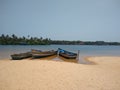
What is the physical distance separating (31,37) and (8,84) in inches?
4406

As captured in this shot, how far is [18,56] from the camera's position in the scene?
79.6 feet

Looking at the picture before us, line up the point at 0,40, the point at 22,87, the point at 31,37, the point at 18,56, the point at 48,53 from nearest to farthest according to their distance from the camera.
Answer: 1. the point at 22,87
2. the point at 18,56
3. the point at 48,53
4. the point at 0,40
5. the point at 31,37

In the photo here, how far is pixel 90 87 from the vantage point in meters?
8.43

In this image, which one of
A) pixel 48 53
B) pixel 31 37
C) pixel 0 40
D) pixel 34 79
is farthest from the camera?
pixel 31 37

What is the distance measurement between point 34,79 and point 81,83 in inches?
101

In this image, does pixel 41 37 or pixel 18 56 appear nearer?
pixel 18 56

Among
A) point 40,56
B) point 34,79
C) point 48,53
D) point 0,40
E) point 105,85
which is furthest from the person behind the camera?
point 0,40

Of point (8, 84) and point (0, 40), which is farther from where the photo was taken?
point (0, 40)

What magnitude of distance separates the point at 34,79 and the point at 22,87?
1.55m

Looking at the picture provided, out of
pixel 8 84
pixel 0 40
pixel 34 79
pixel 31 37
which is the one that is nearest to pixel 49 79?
pixel 34 79

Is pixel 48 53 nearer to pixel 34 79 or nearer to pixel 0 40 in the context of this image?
pixel 34 79

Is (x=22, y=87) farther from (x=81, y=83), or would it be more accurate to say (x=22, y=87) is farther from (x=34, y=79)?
(x=81, y=83)

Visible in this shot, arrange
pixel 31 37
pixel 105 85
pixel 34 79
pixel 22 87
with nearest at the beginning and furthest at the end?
pixel 22 87, pixel 105 85, pixel 34 79, pixel 31 37

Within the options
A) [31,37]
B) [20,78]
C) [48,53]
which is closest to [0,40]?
[31,37]
